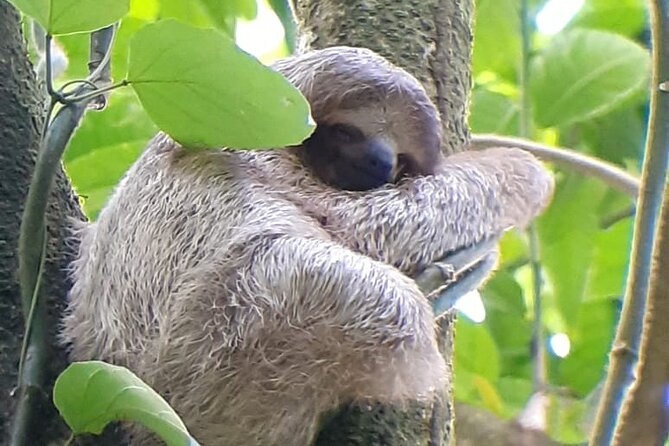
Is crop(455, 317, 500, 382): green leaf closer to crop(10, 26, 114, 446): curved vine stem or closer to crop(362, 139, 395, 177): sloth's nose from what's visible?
crop(362, 139, 395, 177): sloth's nose

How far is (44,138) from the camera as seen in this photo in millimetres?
1243

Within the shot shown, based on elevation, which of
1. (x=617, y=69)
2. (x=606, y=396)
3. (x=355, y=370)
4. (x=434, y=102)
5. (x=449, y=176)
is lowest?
(x=355, y=370)

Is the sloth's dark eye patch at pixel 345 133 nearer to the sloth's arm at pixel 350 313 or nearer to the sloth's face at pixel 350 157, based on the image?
the sloth's face at pixel 350 157

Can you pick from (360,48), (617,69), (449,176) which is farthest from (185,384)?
(617,69)

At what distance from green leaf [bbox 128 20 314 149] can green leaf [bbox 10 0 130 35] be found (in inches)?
2.2

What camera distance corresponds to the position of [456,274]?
1507mm

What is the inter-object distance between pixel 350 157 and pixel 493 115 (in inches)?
37.6

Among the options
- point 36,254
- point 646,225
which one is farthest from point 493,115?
point 36,254

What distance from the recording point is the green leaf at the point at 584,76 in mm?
2346

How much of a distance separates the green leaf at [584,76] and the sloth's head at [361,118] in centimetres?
73

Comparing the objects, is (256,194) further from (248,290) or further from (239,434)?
(239,434)

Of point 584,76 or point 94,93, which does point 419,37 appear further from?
point 94,93

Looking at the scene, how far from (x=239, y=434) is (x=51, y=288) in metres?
0.34

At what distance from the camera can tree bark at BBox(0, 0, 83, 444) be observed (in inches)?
53.3
